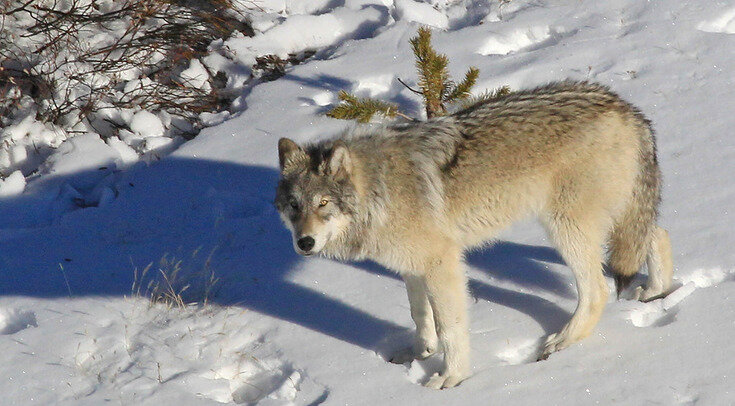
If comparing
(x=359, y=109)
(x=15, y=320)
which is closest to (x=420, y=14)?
(x=359, y=109)

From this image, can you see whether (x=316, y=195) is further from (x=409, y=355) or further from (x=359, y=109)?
(x=359, y=109)

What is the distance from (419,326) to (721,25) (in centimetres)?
605

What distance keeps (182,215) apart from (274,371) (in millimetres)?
2535

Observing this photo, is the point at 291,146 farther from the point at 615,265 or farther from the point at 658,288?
the point at 658,288

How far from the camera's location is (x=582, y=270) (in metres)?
5.20

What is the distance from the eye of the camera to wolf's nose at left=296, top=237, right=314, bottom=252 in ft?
15.5

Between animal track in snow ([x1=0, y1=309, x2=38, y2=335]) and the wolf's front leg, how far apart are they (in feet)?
10.2

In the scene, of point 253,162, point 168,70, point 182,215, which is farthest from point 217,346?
point 168,70

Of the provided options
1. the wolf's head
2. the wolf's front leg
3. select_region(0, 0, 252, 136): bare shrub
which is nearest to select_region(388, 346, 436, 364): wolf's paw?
the wolf's front leg

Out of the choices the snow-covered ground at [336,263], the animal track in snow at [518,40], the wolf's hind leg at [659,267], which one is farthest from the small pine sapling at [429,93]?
the wolf's hind leg at [659,267]

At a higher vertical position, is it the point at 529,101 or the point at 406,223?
the point at 529,101

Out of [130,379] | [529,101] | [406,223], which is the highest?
[529,101]

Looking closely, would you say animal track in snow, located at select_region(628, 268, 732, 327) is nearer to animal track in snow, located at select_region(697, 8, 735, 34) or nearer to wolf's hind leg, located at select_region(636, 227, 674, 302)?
wolf's hind leg, located at select_region(636, 227, 674, 302)

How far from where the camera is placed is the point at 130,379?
5102 millimetres
